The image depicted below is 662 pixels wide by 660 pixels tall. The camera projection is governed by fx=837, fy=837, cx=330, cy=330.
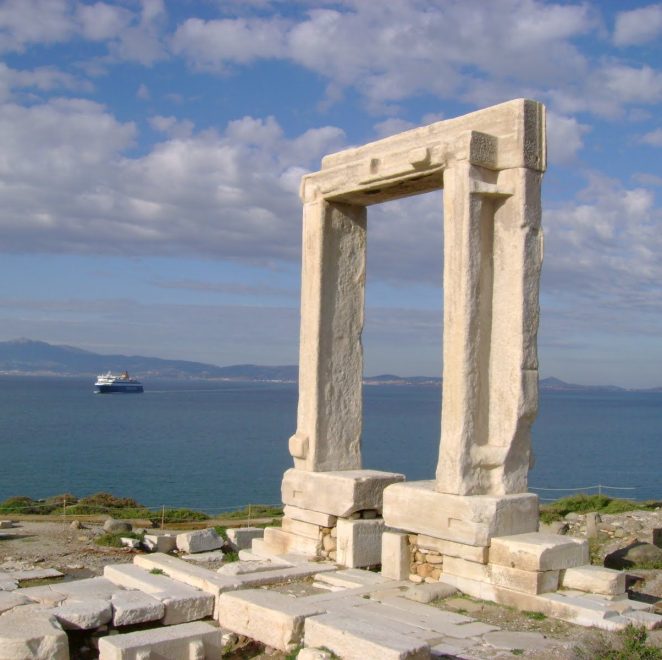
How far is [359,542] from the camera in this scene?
32.1 ft

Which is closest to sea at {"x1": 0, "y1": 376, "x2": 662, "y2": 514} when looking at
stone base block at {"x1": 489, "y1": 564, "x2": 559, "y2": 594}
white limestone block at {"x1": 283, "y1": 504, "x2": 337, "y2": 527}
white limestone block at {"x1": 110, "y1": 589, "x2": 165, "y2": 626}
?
white limestone block at {"x1": 283, "y1": 504, "x2": 337, "y2": 527}

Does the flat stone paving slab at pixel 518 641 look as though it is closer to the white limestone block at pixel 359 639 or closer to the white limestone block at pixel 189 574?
the white limestone block at pixel 359 639

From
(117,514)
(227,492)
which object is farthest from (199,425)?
(117,514)

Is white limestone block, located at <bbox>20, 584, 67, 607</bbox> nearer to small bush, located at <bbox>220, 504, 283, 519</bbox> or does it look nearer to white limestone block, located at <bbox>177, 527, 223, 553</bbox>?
white limestone block, located at <bbox>177, 527, 223, 553</bbox>

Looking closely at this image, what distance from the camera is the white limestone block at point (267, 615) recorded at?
286 inches

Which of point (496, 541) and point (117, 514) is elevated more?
point (496, 541)

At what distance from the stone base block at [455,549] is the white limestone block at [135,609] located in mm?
2799

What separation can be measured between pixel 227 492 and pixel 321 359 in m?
30.5

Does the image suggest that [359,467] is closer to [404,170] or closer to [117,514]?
[404,170]

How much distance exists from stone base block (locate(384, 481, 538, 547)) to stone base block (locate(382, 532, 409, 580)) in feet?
0.43

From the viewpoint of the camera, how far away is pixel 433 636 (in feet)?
22.9

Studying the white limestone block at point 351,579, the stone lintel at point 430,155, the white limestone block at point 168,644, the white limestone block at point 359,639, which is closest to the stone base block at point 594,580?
the white limestone block at point 351,579

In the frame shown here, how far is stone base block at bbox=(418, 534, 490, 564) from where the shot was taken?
27.2 ft

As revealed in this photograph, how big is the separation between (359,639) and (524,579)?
2.35 meters
